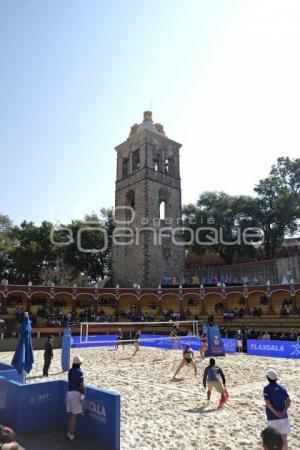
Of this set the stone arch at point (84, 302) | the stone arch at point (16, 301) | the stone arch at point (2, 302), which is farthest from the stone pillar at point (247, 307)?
the stone arch at point (2, 302)

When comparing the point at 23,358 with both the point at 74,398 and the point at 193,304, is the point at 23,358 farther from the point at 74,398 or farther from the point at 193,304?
the point at 193,304

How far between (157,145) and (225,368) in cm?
3417

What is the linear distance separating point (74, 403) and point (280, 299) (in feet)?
104

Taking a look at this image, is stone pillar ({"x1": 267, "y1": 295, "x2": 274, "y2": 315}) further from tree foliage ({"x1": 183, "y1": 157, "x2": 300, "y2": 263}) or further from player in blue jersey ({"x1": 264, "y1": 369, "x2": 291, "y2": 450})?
player in blue jersey ({"x1": 264, "y1": 369, "x2": 291, "y2": 450})

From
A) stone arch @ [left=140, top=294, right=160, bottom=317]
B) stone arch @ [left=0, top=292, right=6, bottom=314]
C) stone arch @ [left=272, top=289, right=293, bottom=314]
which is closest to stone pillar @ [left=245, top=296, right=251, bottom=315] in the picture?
stone arch @ [left=272, top=289, right=293, bottom=314]

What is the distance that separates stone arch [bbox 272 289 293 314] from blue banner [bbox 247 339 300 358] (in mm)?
13339

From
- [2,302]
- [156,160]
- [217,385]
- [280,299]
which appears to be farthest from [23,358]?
[156,160]

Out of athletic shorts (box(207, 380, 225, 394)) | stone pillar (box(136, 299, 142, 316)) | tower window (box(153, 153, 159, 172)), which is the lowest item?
athletic shorts (box(207, 380, 225, 394))

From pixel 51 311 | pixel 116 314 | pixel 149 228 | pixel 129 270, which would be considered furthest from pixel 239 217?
pixel 51 311

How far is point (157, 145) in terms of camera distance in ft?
149

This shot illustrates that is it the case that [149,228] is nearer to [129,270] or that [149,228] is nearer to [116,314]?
[129,270]

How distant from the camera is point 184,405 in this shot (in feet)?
31.4

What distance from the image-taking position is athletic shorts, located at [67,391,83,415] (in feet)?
23.2

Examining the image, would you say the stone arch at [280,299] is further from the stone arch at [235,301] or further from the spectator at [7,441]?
the spectator at [7,441]
